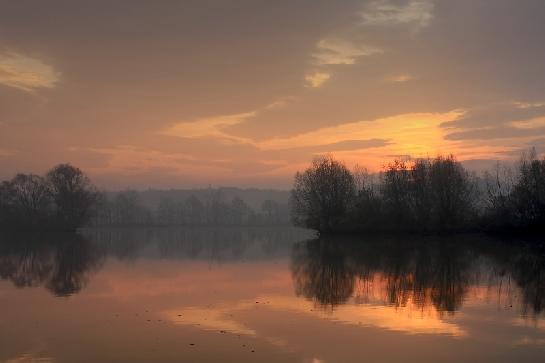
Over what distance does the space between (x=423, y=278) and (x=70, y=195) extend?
95.6m

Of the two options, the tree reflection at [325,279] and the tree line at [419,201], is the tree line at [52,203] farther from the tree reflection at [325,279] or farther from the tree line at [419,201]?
the tree reflection at [325,279]

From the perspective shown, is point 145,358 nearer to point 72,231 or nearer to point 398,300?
point 398,300

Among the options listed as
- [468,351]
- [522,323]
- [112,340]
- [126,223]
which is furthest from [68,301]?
[126,223]

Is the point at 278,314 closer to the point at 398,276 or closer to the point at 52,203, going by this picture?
the point at 398,276

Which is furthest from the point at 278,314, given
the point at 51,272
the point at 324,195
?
the point at 324,195

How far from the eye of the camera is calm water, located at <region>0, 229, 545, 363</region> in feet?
42.1

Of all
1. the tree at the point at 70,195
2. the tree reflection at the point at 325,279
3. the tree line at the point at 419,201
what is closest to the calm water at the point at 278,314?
the tree reflection at the point at 325,279

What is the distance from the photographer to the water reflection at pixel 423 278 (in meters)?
20.5

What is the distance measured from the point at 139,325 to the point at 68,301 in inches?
249

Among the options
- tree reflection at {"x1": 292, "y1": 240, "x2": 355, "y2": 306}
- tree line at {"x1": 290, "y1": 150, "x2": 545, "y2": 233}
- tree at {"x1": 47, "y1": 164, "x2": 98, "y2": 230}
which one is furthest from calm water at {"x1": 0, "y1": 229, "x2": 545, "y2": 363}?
tree at {"x1": 47, "y1": 164, "x2": 98, "y2": 230}

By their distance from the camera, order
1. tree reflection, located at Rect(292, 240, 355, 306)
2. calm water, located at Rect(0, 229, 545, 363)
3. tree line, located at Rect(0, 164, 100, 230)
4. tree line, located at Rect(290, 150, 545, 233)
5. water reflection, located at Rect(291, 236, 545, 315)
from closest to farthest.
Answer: calm water, located at Rect(0, 229, 545, 363)
water reflection, located at Rect(291, 236, 545, 315)
tree reflection, located at Rect(292, 240, 355, 306)
tree line, located at Rect(290, 150, 545, 233)
tree line, located at Rect(0, 164, 100, 230)

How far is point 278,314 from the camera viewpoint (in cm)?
1778

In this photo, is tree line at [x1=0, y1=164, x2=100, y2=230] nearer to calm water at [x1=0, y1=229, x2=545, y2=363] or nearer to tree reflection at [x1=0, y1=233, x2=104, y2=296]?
tree reflection at [x1=0, y1=233, x2=104, y2=296]

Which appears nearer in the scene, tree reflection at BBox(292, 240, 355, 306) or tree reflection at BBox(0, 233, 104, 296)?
tree reflection at BBox(292, 240, 355, 306)
